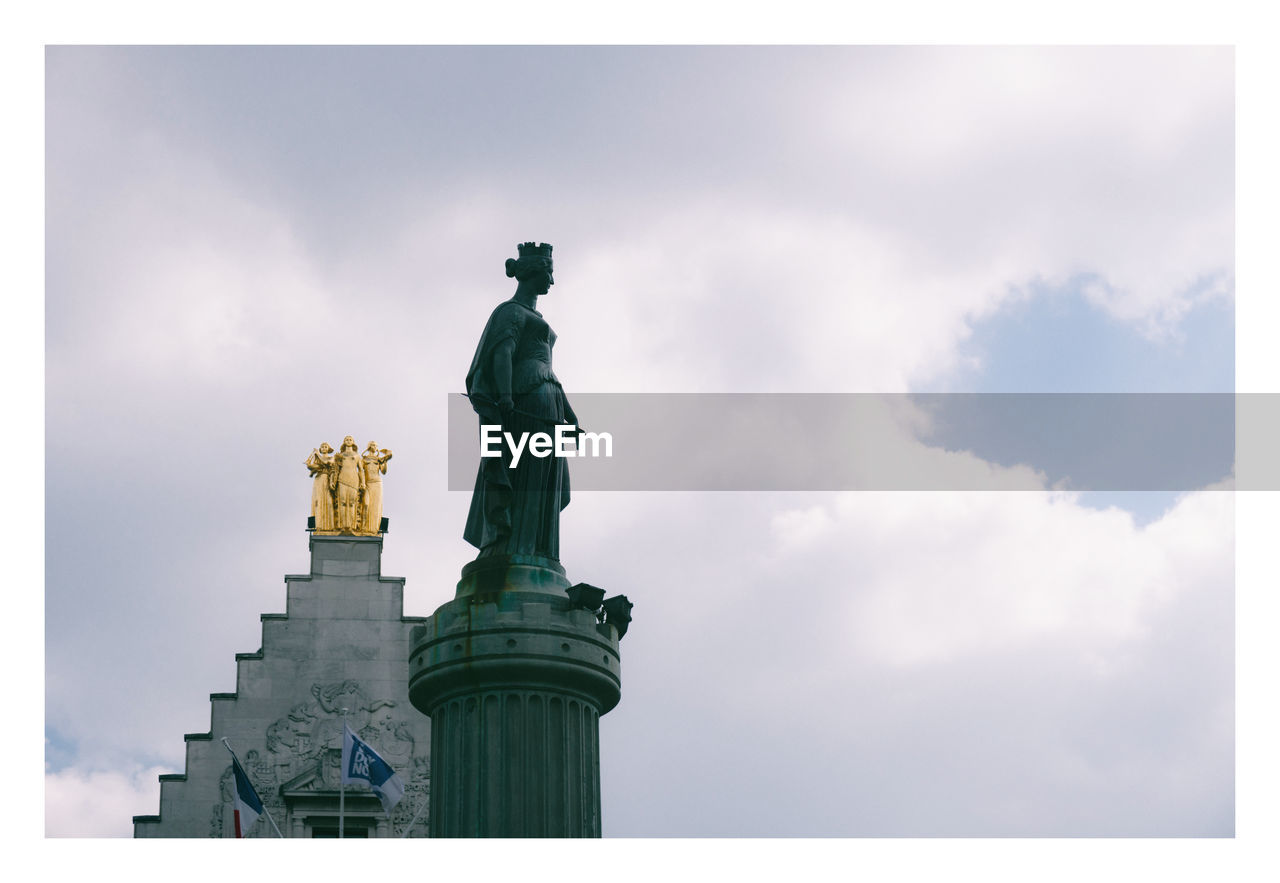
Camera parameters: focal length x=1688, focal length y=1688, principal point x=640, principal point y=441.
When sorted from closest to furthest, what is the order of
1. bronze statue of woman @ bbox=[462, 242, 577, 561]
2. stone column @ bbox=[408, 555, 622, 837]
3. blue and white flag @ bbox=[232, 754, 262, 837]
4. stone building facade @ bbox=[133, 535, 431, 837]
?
stone column @ bbox=[408, 555, 622, 837] < bronze statue of woman @ bbox=[462, 242, 577, 561] < blue and white flag @ bbox=[232, 754, 262, 837] < stone building facade @ bbox=[133, 535, 431, 837]

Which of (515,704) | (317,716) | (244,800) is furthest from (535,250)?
(317,716)

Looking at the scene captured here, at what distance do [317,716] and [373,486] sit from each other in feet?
15.7

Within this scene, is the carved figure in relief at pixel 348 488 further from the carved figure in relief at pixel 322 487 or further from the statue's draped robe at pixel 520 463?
the statue's draped robe at pixel 520 463

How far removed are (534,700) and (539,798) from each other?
2.74 feet

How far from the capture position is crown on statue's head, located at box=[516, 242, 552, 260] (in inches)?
628

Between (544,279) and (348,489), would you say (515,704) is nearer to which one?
(544,279)

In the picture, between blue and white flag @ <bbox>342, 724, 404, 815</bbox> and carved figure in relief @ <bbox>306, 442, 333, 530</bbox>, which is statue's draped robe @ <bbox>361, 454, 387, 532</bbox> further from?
blue and white flag @ <bbox>342, 724, 404, 815</bbox>

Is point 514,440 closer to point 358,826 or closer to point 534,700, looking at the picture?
point 534,700

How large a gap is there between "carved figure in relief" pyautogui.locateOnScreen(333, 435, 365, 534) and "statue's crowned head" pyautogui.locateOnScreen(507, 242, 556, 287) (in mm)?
17840

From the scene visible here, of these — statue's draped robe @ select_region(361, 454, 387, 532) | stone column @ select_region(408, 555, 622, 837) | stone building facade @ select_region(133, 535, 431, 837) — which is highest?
statue's draped robe @ select_region(361, 454, 387, 532)

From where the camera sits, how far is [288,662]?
105ft

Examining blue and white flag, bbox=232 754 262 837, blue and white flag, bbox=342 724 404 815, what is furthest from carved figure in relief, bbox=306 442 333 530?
blue and white flag, bbox=342 724 404 815

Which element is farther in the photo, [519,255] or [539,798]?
[519,255]

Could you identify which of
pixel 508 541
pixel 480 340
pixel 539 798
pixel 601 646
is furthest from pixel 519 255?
pixel 539 798
